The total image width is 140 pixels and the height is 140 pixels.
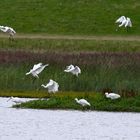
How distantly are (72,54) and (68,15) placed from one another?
846 inches

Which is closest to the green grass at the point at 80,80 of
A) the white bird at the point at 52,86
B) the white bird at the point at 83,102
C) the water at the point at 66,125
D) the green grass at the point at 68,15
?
the white bird at the point at 52,86

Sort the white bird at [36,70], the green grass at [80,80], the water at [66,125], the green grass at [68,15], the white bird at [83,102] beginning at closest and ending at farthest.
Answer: the water at [66,125], the white bird at [83,102], the white bird at [36,70], the green grass at [80,80], the green grass at [68,15]

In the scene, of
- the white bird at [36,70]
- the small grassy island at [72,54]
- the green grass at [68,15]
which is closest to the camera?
the small grassy island at [72,54]

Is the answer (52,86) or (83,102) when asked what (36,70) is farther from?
(83,102)

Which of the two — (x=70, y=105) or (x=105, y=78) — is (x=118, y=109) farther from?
(x=105, y=78)

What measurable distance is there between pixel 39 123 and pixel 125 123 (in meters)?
2.37

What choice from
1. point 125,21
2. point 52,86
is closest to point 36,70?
point 52,86

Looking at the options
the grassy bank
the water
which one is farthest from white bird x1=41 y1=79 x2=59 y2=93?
the water

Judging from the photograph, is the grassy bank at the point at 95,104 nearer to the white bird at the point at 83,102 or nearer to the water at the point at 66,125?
the white bird at the point at 83,102

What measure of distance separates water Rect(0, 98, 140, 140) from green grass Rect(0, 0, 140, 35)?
27.4m

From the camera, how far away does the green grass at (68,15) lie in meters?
53.9

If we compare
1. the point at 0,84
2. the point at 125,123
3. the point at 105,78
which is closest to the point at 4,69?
the point at 0,84

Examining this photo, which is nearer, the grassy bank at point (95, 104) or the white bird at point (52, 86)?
the grassy bank at point (95, 104)

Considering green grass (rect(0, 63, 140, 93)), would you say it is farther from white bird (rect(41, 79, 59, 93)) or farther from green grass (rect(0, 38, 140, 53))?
green grass (rect(0, 38, 140, 53))
